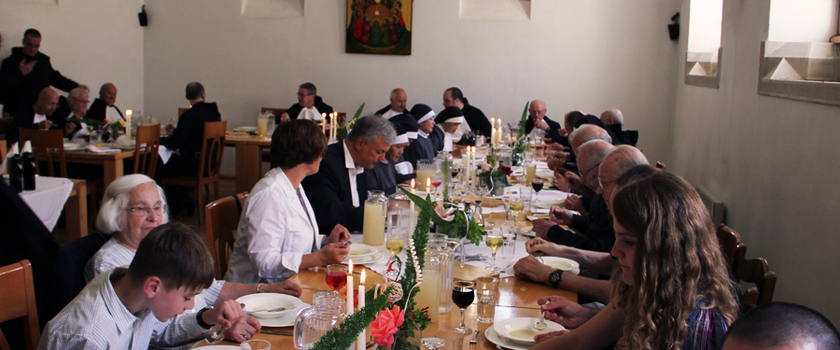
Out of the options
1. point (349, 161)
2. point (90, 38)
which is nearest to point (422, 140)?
point (349, 161)

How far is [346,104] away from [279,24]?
1.40 m

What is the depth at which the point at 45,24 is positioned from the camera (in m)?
7.34

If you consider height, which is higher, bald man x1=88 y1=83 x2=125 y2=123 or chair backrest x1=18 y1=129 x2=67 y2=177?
bald man x1=88 y1=83 x2=125 y2=123

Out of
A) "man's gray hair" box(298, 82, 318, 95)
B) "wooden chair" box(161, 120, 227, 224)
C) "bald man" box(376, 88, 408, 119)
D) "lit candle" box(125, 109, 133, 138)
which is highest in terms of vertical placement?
"man's gray hair" box(298, 82, 318, 95)

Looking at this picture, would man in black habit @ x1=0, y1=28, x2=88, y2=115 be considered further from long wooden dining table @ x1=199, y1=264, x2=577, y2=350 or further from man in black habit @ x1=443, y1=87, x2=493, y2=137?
long wooden dining table @ x1=199, y1=264, x2=577, y2=350

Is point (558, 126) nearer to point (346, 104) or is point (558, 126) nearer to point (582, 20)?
point (582, 20)

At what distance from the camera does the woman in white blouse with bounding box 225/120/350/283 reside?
245cm

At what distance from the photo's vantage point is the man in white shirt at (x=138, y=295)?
5.27 feet

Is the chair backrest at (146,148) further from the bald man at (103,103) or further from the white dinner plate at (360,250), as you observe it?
the white dinner plate at (360,250)

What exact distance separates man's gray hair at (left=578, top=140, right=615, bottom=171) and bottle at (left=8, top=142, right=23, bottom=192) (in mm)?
3053

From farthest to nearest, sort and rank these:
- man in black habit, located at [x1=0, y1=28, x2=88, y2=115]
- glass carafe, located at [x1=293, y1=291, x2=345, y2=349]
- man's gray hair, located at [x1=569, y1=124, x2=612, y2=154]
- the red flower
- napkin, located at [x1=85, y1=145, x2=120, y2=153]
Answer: man in black habit, located at [x1=0, y1=28, x2=88, y2=115]
napkin, located at [x1=85, y1=145, x2=120, y2=153]
man's gray hair, located at [x1=569, y1=124, x2=612, y2=154]
glass carafe, located at [x1=293, y1=291, x2=345, y2=349]
the red flower

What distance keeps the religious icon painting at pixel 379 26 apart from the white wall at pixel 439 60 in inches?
4.3

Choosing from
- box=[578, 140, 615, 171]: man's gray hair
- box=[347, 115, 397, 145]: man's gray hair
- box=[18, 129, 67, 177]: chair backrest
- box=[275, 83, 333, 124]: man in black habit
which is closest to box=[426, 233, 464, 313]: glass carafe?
box=[578, 140, 615, 171]: man's gray hair

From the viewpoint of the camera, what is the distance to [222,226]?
2.75m
